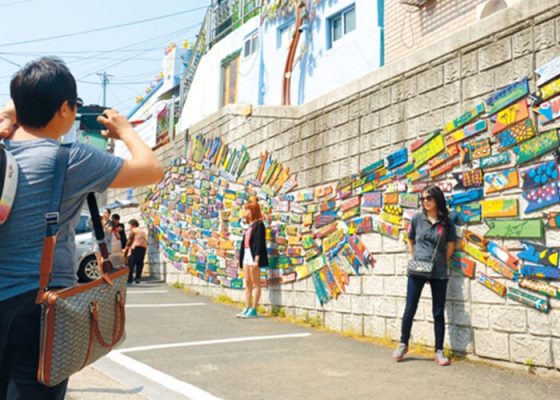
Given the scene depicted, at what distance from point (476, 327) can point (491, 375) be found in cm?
56

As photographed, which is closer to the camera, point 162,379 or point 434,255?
point 162,379

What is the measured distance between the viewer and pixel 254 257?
27.9ft

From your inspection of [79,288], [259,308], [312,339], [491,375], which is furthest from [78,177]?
[259,308]

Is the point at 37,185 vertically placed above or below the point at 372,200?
below

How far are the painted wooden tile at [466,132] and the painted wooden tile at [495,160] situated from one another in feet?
0.94

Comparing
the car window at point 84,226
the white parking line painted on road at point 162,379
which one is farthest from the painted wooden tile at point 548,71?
the car window at point 84,226

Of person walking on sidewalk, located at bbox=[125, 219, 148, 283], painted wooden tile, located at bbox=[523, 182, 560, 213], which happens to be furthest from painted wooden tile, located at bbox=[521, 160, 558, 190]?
person walking on sidewalk, located at bbox=[125, 219, 148, 283]

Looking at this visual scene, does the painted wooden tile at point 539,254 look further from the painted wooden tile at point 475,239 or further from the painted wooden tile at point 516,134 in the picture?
the painted wooden tile at point 516,134

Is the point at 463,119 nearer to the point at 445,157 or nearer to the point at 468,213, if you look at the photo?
the point at 445,157

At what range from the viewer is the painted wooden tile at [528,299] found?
15.3ft

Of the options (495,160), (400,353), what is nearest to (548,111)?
(495,160)

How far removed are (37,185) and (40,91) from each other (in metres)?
0.35

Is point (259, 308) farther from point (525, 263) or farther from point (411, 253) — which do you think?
point (525, 263)

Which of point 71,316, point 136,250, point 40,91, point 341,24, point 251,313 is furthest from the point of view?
point 341,24
